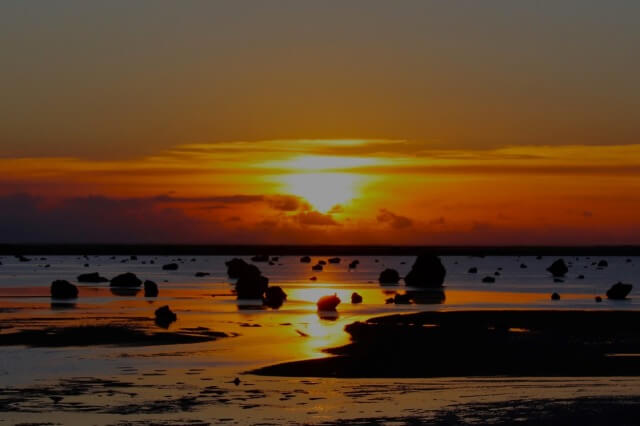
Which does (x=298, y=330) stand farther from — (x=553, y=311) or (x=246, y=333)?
(x=553, y=311)

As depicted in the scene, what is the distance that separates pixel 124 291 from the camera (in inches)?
3511

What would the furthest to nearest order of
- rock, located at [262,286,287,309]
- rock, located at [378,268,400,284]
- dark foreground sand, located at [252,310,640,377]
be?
1. rock, located at [378,268,400,284]
2. rock, located at [262,286,287,309]
3. dark foreground sand, located at [252,310,640,377]

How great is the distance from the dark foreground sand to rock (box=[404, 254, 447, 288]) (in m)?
40.0

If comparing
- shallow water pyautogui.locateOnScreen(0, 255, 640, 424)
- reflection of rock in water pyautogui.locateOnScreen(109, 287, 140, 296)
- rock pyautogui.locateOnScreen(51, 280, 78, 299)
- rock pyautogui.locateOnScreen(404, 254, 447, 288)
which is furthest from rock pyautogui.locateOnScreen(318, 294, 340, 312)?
Result: rock pyautogui.locateOnScreen(404, 254, 447, 288)

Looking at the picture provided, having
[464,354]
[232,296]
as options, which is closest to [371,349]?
[464,354]

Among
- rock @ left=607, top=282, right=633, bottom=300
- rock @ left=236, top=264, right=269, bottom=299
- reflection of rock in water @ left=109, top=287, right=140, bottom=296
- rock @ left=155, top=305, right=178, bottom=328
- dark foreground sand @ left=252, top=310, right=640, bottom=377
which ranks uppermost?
reflection of rock in water @ left=109, top=287, right=140, bottom=296

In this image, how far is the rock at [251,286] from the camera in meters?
77.9

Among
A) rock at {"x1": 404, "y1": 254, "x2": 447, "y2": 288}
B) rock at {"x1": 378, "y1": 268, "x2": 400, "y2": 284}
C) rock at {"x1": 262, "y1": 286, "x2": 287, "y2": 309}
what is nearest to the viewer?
rock at {"x1": 262, "y1": 286, "x2": 287, "y2": 309}

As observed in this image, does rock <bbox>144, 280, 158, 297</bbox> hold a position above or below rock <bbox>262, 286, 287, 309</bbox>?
above

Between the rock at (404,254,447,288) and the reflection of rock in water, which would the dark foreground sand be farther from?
the rock at (404,254,447,288)

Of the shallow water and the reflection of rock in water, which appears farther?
the reflection of rock in water

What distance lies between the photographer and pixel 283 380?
32.7 meters

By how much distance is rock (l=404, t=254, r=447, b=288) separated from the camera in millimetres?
99500

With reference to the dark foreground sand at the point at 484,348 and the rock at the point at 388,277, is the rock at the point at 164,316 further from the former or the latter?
the rock at the point at 388,277
